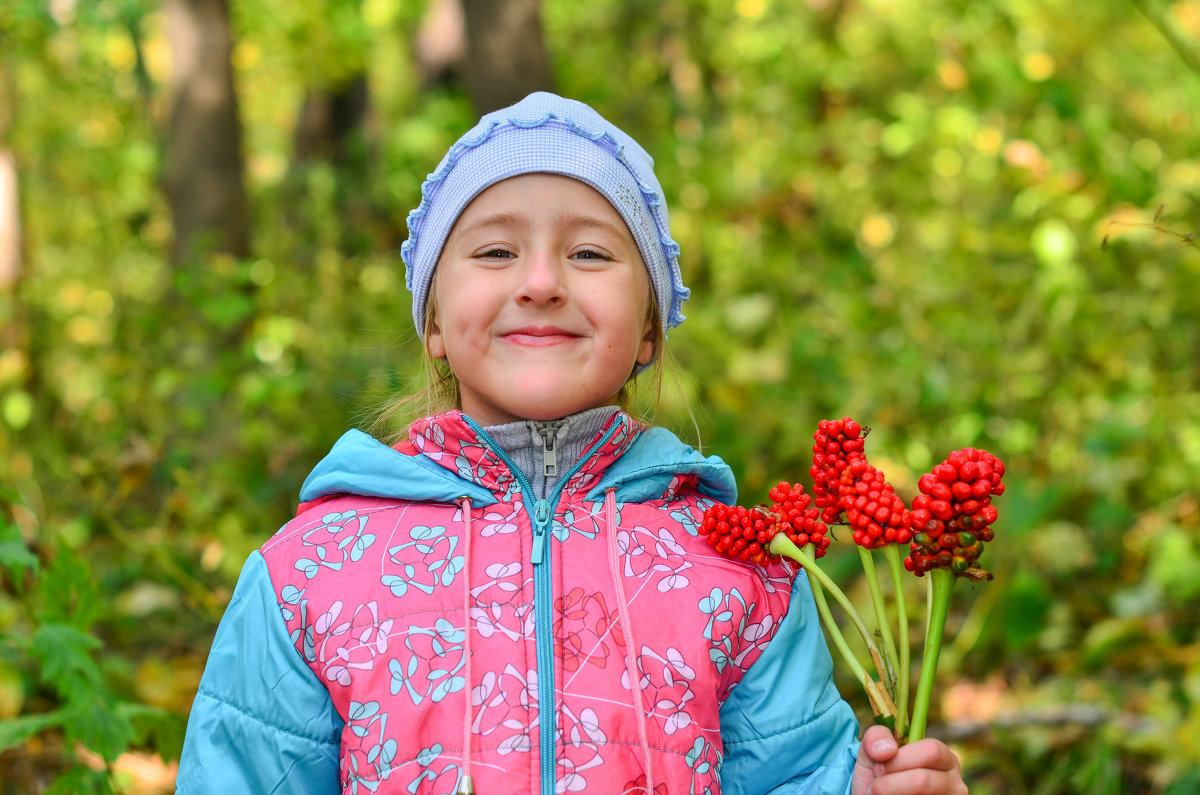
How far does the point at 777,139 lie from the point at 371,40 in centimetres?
489

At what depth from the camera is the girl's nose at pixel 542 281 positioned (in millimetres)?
1596

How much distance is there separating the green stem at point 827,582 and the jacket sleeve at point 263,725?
0.68 meters

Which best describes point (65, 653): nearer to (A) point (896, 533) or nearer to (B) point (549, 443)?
(B) point (549, 443)

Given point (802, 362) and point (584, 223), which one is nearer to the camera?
point (584, 223)

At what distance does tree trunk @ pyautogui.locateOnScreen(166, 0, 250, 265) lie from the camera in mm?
5350

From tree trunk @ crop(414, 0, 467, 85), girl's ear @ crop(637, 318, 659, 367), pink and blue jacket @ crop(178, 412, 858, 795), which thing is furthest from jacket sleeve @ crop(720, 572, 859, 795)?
tree trunk @ crop(414, 0, 467, 85)

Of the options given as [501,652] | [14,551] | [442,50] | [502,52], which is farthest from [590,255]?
[442,50]

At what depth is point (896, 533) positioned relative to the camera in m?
1.24

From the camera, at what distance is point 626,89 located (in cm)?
723

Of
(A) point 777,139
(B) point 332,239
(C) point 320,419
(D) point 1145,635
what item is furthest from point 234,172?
(D) point 1145,635

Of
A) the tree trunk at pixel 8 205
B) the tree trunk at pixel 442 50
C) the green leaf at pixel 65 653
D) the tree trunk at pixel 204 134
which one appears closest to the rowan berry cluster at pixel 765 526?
the green leaf at pixel 65 653

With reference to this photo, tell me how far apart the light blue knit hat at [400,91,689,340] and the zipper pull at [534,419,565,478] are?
323 millimetres

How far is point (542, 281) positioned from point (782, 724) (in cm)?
74

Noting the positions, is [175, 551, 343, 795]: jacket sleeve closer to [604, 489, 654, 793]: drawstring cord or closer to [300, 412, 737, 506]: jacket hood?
[300, 412, 737, 506]: jacket hood
